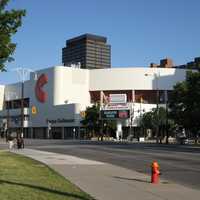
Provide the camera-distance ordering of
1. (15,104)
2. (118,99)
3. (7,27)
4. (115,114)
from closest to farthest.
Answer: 1. (7,27)
2. (115,114)
3. (118,99)
4. (15,104)

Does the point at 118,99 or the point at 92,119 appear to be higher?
the point at 118,99

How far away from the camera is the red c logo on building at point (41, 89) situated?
14874cm

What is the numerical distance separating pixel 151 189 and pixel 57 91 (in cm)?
12897

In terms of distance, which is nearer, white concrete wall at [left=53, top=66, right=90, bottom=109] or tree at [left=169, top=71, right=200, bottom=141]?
tree at [left=169, top=71, right=200, bottom=141]

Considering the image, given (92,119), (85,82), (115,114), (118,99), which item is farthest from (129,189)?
(85,82)

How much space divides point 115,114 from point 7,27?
106 meters

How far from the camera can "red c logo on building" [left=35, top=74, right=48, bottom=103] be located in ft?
488

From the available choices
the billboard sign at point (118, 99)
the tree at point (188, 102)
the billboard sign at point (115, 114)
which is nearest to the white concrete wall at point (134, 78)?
the billboard sign at point (118, 99)

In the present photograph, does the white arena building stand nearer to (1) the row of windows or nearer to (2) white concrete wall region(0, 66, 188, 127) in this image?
(2) white concrete wall region(0, 66, 188, 127)

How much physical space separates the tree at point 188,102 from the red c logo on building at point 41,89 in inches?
2714

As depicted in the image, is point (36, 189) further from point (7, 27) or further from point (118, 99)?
point (118, 99)

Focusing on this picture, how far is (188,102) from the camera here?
246 feet

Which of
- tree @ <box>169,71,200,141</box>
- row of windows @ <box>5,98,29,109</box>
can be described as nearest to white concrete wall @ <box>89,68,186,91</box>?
row of windows @ <box>5,98,29,109</box>

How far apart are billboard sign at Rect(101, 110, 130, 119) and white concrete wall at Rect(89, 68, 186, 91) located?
24656mm
